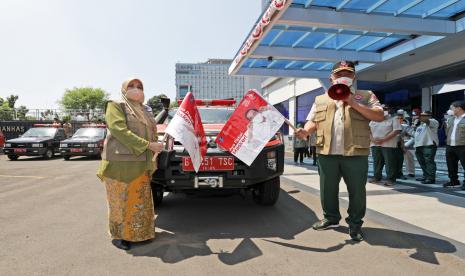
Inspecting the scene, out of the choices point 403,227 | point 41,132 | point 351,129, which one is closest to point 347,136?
point 351,129

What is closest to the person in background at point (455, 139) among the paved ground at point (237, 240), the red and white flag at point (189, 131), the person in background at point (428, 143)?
the person in background at point (428, 143)

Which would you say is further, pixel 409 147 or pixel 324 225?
pixel 409 147

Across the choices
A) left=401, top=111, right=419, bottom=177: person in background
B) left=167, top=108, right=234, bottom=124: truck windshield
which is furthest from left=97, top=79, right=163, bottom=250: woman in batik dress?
left=401, top=111, right=419, bottom=177: person in background

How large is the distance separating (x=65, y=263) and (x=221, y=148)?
1.90 metres

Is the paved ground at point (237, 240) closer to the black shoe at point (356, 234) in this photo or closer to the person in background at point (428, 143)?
the black shoe at point (356, 234)

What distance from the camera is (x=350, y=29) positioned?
7879mm

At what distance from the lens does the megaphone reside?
307cm

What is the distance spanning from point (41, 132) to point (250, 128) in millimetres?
14630

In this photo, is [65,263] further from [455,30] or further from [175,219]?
[455,30]

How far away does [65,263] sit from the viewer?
2678mm

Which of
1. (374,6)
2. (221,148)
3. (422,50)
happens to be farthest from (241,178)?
(422,50)

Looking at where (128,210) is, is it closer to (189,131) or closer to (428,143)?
(189,131)

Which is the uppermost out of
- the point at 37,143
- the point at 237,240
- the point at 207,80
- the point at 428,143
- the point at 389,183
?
the point at 207,80

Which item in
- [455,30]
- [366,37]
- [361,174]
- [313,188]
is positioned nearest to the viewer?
[361,174]
